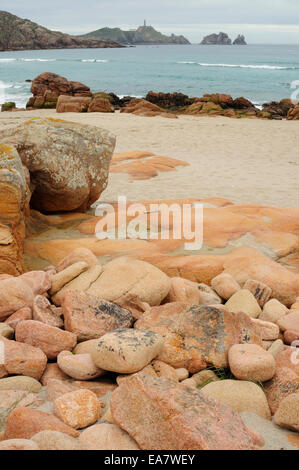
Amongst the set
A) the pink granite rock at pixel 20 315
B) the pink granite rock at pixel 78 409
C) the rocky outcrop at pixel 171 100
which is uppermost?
the rocky outcrop at pixel 171 100

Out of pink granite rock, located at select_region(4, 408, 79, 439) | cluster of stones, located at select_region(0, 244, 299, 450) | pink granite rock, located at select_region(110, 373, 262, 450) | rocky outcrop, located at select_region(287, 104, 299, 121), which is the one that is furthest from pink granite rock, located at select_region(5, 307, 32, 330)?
rocky outcrop, located at select_region(287, 104, 299, 121)

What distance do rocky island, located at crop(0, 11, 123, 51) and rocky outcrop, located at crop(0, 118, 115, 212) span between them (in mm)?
130460

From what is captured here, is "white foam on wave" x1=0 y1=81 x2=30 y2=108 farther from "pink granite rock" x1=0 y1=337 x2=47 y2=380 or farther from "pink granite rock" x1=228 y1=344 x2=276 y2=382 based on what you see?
"pink granite rock" x1=228 y1=344 x2=276 y2=382

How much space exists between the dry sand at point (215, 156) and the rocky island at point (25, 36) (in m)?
118

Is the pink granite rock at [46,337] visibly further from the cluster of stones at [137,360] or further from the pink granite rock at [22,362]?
the pink granite rock at [22,362]

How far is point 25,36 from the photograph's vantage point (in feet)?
414

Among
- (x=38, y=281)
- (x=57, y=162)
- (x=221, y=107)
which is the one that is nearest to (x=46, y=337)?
(x=38, y=281)

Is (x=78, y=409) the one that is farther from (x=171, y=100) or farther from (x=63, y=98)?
(x=171, y=100)

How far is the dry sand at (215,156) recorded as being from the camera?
8.28 metres

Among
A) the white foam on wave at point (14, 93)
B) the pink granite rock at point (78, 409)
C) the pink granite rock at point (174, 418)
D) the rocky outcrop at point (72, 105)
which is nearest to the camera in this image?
the pink granite rock at point (174, 418)

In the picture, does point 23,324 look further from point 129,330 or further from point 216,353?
point 216,353

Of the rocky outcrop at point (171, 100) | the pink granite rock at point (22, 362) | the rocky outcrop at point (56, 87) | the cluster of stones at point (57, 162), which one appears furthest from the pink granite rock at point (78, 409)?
the rocky outcrop at point (56, 87)

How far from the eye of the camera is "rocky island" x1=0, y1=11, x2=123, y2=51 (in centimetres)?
12419

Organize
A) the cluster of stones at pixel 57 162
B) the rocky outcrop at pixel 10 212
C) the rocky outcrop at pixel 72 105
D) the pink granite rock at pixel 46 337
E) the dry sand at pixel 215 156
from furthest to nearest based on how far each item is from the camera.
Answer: the rocky outcrop at pixel 72 105
the dry sand at pixel 215 156
the cluster of stones at pixel 57 162
the rocky outcrop at pixel 10 212
the pink granite rock at pixel 46 337
